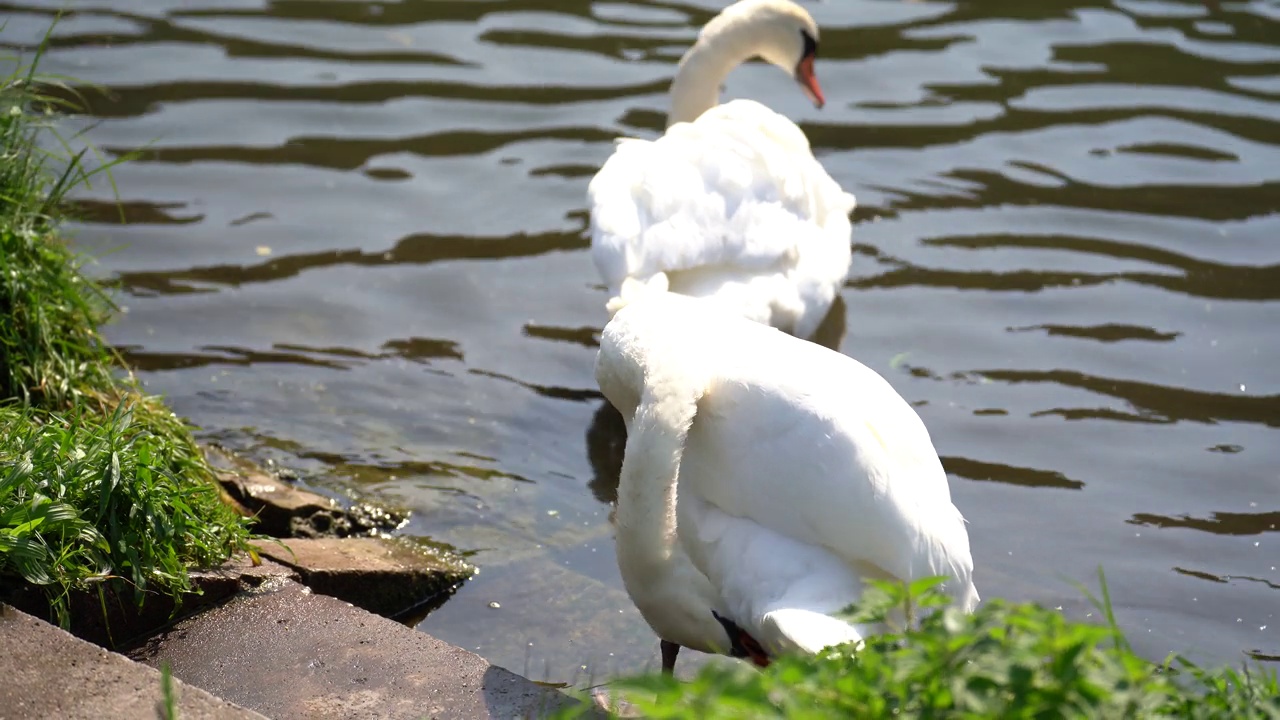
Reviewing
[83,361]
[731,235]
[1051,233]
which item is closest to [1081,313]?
[1051,233]

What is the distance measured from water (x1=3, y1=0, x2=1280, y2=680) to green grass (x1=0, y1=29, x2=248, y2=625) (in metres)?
0.92

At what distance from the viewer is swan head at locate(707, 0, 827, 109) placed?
692 centimetres

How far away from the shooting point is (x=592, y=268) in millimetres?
7098

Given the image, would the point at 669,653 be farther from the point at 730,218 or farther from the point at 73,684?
the point at 730,218

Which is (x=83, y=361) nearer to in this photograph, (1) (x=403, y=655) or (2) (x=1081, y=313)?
(1) (x=403, y=655)

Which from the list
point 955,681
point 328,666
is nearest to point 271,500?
point 328,666

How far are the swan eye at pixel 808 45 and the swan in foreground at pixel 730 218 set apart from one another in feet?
4.18

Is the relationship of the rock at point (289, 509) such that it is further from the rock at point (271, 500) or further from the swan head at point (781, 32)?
the swan head at point (781, 32)

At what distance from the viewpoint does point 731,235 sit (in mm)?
5285

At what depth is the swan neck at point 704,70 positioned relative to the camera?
265 inches

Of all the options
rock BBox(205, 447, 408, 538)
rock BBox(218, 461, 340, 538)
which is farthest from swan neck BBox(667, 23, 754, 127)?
rock BBox(218, 461, 340, 538)

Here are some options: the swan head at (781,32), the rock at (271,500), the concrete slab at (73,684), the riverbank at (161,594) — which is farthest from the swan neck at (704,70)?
the concrete slab at (73,684)

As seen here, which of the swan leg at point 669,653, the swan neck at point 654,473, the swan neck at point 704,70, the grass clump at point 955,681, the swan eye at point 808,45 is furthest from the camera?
the swan eye at point 808,45

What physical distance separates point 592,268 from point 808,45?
1535 mm
